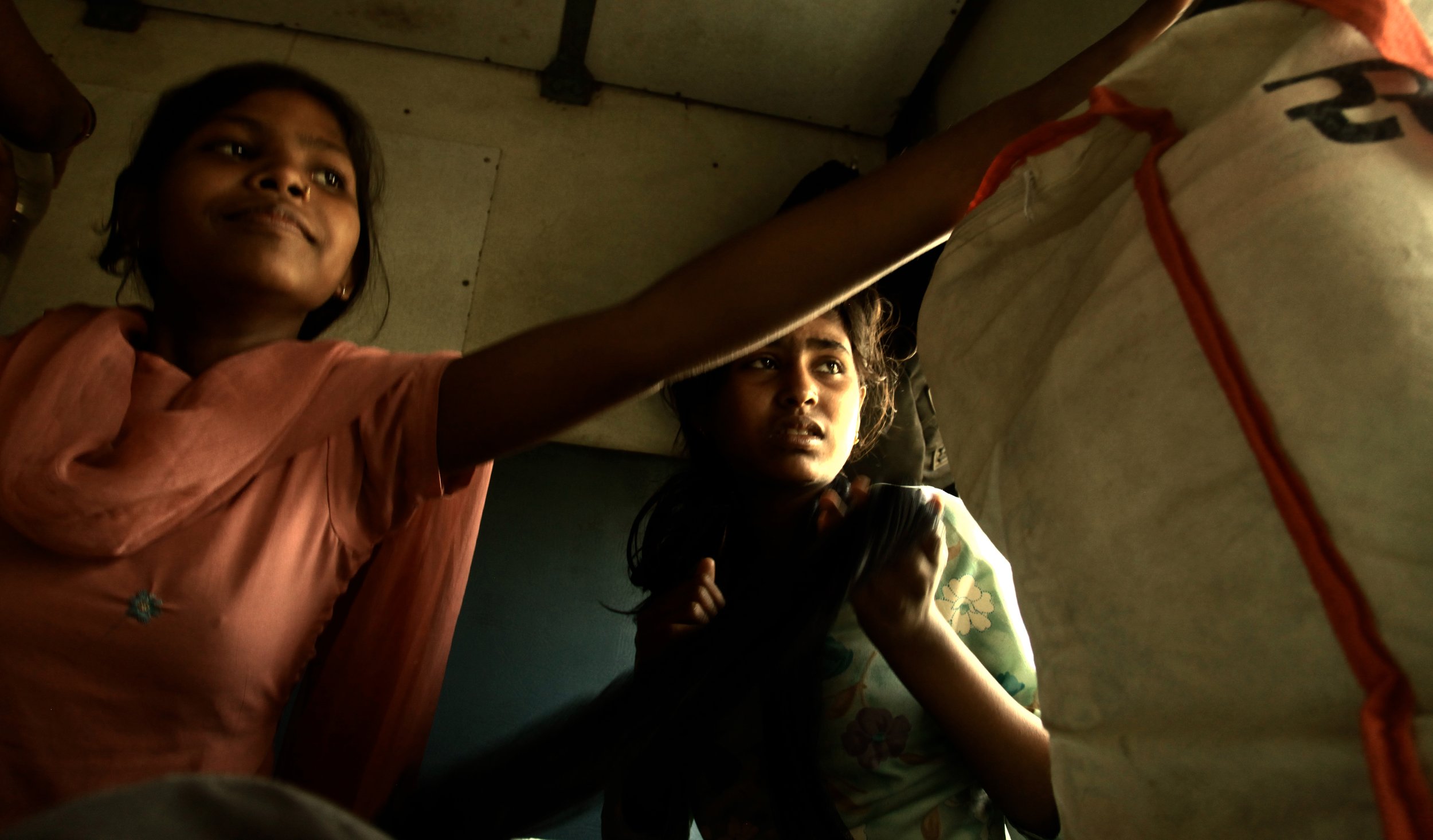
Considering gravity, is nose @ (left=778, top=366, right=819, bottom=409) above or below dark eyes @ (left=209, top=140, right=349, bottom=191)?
below

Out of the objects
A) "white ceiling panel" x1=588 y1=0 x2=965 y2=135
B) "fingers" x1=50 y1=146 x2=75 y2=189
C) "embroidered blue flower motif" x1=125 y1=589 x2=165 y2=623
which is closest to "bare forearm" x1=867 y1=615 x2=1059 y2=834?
"embroidered blue flower motif" x1=125 y1=589 x2=165 y2=623

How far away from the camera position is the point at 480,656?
113 cm

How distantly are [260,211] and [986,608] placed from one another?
74cm

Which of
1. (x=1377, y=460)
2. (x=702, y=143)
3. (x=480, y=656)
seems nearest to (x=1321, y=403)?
(x=1377, y=460)

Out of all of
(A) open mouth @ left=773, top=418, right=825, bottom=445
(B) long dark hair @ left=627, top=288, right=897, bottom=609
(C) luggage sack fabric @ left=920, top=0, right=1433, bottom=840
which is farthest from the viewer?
(B) long dark hair @ left=627, top=288, right=897, bottom=609

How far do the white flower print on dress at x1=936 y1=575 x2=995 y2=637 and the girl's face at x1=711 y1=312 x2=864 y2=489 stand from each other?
175 millimetres

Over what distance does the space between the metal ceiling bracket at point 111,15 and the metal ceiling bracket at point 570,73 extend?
0.77 m

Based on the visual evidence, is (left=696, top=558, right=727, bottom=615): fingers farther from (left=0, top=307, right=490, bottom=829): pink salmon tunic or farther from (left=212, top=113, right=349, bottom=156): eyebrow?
(left=212, top=113, right=349, bottom=156): eyebrow

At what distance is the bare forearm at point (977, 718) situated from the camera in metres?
0.60

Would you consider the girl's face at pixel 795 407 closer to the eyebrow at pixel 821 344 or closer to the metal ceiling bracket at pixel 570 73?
the eyebrow at pixel 821 344

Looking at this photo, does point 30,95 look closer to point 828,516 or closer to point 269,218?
point 269,218

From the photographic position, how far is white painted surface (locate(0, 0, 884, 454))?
1.36 meters

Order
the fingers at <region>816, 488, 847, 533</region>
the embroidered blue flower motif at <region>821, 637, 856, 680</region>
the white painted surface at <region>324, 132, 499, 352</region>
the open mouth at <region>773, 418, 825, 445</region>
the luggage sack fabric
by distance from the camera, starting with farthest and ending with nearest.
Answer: the white painted surface at <region>324, 132, 499, 352</region> → the open mouth at <region>773, 418, 825, 445</region> → the embroidered blue flower motif at <region>821, 637, 856, 680</region> → the fingers at <region>816, 488, 847, 533</region> → the luggage sack fabric

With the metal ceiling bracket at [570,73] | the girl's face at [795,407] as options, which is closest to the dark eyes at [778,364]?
the girl's face at [795,407]
